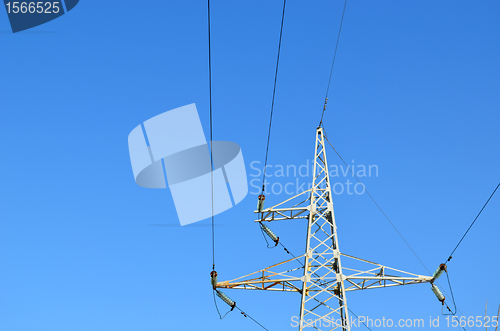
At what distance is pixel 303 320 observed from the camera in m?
15.6

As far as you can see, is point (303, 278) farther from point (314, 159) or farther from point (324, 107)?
point (324, 107)

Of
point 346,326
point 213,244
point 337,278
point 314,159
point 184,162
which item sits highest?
point 184,162

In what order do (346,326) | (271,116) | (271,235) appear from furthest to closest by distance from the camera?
(271,116) → (271,235) → (346,326)

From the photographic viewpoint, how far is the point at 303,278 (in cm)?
1638

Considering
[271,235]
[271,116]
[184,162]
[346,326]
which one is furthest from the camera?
[184,162]

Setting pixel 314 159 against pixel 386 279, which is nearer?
pixel 386 279

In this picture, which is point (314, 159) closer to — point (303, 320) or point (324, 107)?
point (324, 107)

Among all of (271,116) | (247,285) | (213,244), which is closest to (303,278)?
(247,285)

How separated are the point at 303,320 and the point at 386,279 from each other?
3.62m

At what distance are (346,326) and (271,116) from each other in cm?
966

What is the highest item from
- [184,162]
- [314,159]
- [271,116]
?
[184,162]

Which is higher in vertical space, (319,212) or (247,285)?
(319,212)

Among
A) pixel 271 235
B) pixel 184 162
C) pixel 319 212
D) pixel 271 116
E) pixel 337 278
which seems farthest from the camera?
pixel 184 162

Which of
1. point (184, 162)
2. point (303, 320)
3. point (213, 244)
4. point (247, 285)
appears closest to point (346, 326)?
point (303, 320)
